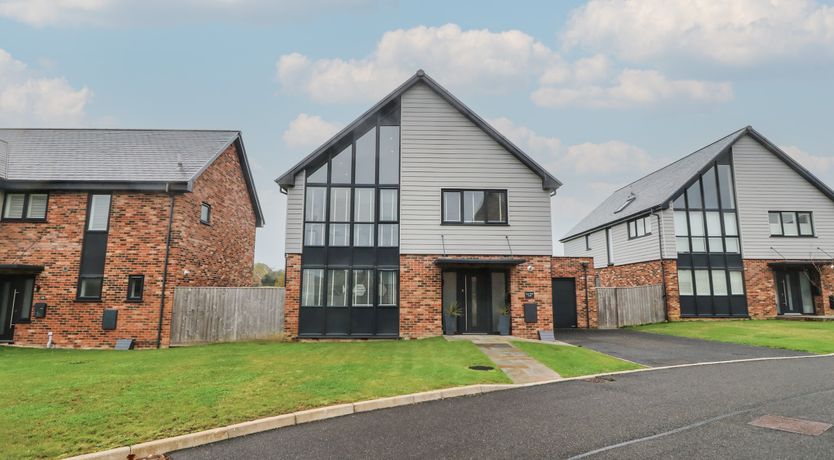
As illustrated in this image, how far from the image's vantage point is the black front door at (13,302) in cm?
1448

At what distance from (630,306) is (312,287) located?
15.4m

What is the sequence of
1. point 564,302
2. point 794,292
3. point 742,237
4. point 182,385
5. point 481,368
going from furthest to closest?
point 794,292 → point 742,237 → point 564,302 → point 481,368 → point 182,385

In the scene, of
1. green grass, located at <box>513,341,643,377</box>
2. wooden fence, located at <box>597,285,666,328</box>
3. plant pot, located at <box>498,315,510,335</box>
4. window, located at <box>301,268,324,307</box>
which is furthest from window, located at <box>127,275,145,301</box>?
wooden fence, located at <box>597,285,666,328</box>

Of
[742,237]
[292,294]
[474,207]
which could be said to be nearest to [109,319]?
[292,294]

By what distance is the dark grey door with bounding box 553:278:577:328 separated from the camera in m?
20.5

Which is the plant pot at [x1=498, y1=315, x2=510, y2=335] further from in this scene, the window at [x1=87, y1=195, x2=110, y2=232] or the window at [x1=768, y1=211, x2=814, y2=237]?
the window at [x1=768, y1=211, x2=814, y2=237]

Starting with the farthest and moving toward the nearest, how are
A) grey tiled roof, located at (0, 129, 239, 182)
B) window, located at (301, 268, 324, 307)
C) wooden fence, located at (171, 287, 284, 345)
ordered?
grey tiled roof, located at (0, 129, 239, 182) → window, located at (301, 268, 324, 307) → wooden fence, located at (171, 287, 284, 345)

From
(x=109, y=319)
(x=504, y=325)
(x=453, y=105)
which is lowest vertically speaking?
(x=504, y=325)

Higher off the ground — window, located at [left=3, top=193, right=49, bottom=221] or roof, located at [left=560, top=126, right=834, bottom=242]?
roof, located at [left=560, top=126, right=834, bottom=242]

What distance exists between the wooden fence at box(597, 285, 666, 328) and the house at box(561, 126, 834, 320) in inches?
20.8

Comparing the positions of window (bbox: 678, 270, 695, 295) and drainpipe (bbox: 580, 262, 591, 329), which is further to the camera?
window (bbox: 678, 270, 695, 295)

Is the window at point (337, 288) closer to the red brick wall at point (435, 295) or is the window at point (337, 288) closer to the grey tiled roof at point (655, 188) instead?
the red brick wall at point (435, 295)

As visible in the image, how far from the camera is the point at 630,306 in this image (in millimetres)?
20438

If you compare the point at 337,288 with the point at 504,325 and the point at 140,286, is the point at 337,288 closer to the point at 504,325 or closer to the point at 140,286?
the point at 504,325
